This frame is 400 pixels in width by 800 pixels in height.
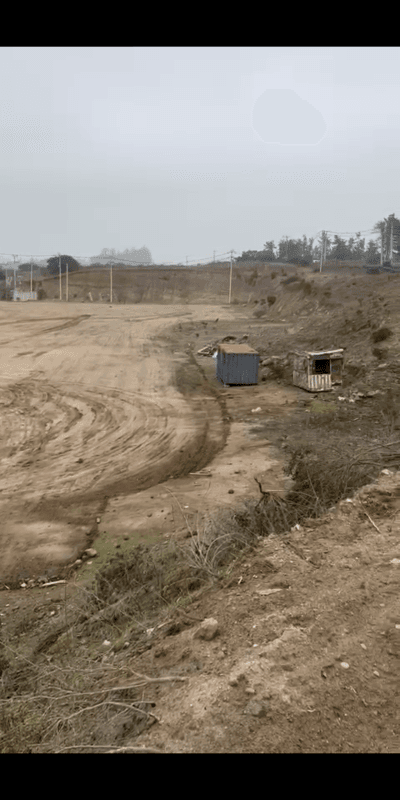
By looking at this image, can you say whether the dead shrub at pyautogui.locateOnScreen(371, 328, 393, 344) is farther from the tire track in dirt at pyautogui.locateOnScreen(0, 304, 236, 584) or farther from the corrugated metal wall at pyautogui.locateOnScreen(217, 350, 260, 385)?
the tire track in dirt at pyautogui.locateOnScreen(0, 304, 236, 584)

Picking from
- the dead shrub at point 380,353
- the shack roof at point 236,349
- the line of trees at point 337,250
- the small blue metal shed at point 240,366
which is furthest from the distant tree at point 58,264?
the dead shrub at point 380,353

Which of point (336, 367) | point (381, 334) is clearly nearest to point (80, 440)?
point (336, 367)

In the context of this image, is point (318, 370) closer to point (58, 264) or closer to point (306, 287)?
point (306, 287)

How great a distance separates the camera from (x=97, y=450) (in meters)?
12.3

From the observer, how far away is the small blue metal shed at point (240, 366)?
739 inches

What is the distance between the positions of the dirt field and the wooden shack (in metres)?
0.52

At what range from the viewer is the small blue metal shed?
18.8 meters

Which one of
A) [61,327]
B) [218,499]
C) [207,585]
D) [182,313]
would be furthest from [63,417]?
[182,313]

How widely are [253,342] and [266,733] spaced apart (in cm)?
2594

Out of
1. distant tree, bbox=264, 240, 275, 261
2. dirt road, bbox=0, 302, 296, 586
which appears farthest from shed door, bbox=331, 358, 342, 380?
distant tree, bbox=264, 240, 275, 261

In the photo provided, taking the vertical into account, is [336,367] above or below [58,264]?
below

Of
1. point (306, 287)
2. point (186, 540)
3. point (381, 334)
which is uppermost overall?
point (306, 287)

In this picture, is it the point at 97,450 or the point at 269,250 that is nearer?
the point at 97,450

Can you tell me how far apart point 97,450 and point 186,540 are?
16.7ft
